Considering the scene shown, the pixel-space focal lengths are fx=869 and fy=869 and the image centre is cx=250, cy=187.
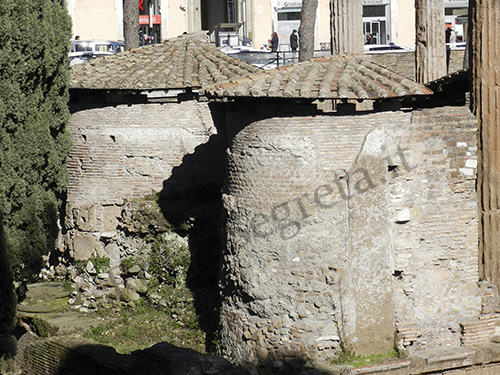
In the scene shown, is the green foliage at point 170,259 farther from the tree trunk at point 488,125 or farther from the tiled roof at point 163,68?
the tree trunk at point 488,125

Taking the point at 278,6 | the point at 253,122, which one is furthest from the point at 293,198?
the point at 278,6

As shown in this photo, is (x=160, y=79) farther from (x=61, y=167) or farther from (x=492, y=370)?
(x=492, y=370)

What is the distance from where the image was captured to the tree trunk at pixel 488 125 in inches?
421

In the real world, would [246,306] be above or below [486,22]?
below

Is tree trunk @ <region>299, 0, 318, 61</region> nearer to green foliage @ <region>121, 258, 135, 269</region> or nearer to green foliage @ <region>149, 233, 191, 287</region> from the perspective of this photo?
green foliage @ <region>149, 233, 191, 287</region>

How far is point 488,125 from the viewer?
10688 mm

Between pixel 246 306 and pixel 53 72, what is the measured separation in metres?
4.91

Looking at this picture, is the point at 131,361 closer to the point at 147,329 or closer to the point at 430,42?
the point at 147,329

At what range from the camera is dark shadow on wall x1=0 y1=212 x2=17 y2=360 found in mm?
11008

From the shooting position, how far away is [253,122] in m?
10.6

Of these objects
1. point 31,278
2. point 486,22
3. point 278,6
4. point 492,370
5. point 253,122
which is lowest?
point 492,370

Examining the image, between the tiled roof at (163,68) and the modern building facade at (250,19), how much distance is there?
18.5 m

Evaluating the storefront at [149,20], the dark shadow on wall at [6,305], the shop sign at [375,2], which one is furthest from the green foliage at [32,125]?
the shop sign at [375,2]

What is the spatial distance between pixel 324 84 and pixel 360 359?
3315 millimetres
